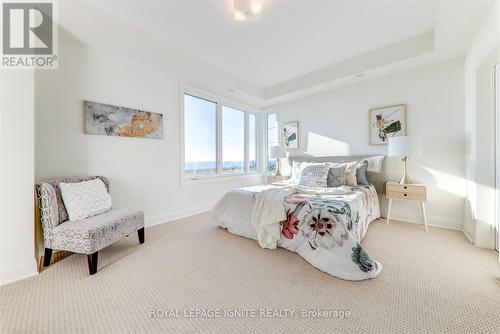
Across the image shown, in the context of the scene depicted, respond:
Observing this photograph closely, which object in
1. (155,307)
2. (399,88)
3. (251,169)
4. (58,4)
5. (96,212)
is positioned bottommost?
(155,307)

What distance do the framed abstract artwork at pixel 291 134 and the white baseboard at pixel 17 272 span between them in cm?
442

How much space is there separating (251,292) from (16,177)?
88.2 inches

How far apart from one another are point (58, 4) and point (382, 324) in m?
4.10

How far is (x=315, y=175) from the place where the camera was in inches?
128

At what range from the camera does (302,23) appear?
2488 millimetres

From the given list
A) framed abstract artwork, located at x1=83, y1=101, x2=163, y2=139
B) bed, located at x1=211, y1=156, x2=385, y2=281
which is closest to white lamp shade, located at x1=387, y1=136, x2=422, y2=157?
bed, located at x1=211, y1=156, x2=385, y2=281

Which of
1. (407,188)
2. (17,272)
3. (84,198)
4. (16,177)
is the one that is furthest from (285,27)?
(17,272)

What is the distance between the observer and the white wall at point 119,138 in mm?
2234

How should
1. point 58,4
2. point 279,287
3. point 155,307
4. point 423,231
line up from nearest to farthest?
point 155,307
point 279,287
point 58,4
point 423,231

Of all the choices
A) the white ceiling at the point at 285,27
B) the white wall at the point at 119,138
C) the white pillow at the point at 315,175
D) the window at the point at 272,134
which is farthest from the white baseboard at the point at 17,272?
the window at the point at 272,134

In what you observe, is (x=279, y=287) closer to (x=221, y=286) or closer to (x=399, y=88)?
(x=221, y=286)

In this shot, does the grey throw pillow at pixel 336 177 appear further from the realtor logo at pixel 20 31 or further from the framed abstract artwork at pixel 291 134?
the realtor logo at pixel 20 31

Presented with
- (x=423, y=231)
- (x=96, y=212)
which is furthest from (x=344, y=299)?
Result: (x=96, y=212)

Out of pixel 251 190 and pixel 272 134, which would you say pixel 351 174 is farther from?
pixel 272 134
